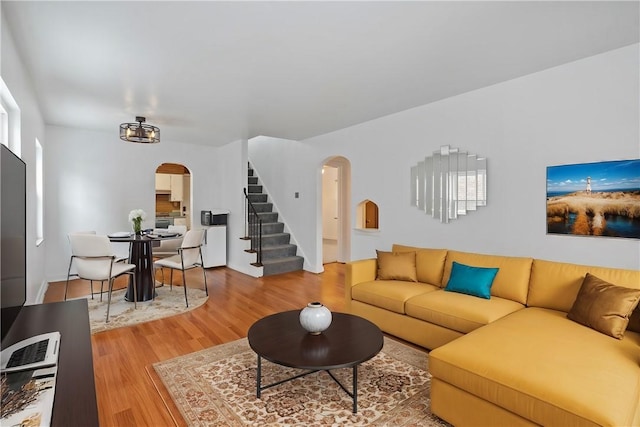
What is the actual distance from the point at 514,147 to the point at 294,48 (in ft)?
7.81

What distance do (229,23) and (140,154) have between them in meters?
4.90

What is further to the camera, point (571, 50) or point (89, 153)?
point (89, 153)

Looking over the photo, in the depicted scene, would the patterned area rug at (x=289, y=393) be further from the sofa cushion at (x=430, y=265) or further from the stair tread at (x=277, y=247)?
the stair tread at (x=277, y=247)

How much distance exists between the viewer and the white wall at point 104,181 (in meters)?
5.54

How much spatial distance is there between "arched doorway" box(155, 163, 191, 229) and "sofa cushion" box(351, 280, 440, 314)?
21.2 ft

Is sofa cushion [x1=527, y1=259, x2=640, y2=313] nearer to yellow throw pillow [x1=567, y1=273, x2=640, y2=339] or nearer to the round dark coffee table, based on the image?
yellow throw pillow [x1=567, y1=273, x2=640, y2=339]

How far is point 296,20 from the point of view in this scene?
2275 millimetres

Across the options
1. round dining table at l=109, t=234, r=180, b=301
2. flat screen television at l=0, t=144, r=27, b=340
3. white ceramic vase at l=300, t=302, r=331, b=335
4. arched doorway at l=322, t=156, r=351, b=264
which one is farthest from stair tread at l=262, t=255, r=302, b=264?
flat screen television at l=0, t=144, r=27, b=340

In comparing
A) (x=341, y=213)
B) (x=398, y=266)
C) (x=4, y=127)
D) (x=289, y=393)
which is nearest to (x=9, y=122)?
(x=4, y=127)

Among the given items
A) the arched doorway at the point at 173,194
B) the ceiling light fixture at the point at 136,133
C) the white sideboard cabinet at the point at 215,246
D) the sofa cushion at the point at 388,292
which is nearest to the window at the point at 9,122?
the ceiling light fixture at the point at 136,133

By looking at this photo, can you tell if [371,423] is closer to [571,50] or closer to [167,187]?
[571,50]

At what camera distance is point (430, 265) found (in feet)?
11.8

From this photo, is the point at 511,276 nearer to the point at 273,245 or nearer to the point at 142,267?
the point at 142,267

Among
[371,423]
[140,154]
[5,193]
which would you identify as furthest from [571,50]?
[140,154]
